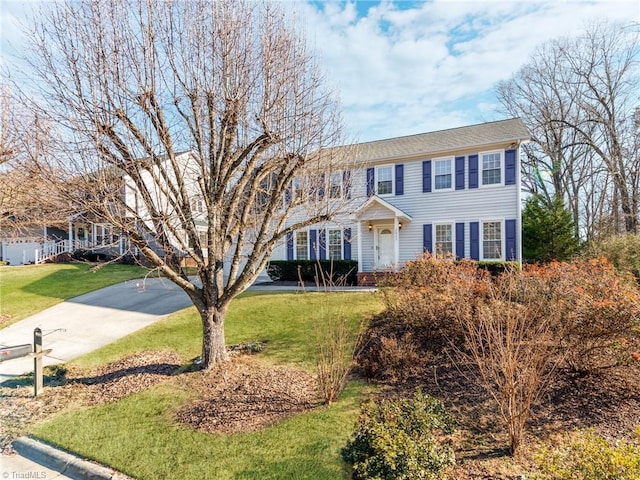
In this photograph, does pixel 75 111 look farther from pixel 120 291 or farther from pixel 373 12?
pixel 120 291

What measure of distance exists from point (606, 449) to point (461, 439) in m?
1.50

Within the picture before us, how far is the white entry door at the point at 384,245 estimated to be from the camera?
54.2 feet

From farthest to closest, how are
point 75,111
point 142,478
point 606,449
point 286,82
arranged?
point 286,82
point 75,111
point 142,478
point 606,449

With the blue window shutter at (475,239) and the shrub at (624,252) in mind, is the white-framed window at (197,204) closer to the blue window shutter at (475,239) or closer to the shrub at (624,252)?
the blue window shutter at (475,239)

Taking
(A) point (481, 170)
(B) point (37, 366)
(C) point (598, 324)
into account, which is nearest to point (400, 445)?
(C) point (598, 324)

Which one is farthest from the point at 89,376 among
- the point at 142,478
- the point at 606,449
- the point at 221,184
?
the point at 606,449

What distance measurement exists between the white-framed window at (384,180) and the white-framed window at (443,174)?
204 cm

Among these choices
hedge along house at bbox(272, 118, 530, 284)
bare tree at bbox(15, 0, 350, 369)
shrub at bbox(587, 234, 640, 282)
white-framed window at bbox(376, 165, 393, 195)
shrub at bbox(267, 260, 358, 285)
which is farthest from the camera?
white-framed window at bbox(376, 165, 393, 195)

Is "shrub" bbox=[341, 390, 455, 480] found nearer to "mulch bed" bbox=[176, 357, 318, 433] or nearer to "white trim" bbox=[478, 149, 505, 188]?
"mulch bed" bbox=[176, 357, 318, 433]

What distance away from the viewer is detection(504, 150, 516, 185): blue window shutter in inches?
549

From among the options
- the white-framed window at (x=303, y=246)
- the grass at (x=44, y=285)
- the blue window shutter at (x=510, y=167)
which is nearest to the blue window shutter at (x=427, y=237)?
the blue window shutter at (x=510, y=167)

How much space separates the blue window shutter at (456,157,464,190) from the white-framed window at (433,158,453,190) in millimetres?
265

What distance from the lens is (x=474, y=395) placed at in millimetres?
4867

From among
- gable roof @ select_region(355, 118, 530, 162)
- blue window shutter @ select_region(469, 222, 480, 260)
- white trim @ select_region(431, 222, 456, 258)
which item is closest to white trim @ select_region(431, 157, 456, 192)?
gable roof @ select_region(355, 118, 530, 162)
